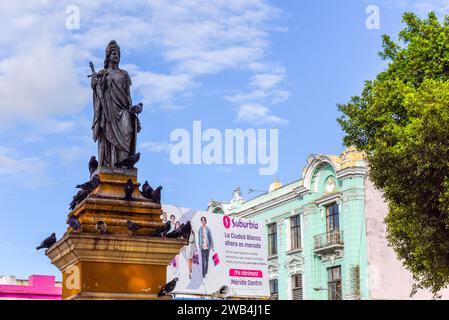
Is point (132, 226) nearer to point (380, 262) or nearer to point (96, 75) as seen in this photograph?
point (96, 75)

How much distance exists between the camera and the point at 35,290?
41188 millimetres

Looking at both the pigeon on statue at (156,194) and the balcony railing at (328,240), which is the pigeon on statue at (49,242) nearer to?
the pigeon on statue at (156,194)

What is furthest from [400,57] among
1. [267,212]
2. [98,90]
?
[267,212]

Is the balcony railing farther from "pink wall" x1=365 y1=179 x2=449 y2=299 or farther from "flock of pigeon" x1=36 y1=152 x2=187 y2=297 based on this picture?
"flock of pigeon" x1=36 y1=152 x2=187 y2=297

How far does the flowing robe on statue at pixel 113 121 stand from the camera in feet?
42.2

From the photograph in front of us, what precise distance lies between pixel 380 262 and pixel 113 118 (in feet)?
89.6

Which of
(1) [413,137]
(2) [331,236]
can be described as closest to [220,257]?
(2) [331,236]

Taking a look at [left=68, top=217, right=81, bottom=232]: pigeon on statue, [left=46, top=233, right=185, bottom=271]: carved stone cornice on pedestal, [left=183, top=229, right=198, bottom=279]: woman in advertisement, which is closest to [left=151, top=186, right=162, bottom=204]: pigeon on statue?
[left=46, top=233, right=185, bottom=271]: carved stone cornice on pedestal

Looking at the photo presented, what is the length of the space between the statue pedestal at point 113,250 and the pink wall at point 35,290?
29.1 metres

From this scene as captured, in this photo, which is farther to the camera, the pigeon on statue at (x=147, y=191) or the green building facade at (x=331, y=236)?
the green building facade at (x=331, y=236)

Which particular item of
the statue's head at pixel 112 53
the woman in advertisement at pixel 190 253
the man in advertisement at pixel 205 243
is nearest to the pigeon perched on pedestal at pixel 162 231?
the statue's head at pixel 112 53

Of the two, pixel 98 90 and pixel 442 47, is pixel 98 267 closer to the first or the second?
pixel 98 90
